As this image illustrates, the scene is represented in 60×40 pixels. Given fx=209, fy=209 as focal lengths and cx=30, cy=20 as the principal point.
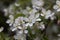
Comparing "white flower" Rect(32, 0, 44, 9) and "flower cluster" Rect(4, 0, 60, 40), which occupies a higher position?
"white flower" Rect(32, 0, 44, 9)

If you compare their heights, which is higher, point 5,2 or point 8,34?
point 5,2

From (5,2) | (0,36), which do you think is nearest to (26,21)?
(0,36)

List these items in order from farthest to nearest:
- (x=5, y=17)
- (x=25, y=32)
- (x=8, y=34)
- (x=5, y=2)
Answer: (x=5, y=2) → (x=5, y=17) → (x=8, y=34) → (x=25, y=32)

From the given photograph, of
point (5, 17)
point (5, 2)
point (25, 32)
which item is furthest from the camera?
point (5, 2)

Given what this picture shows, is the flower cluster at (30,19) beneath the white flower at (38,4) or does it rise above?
beneath

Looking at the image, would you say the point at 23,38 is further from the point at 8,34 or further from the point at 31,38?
the point at 8,34

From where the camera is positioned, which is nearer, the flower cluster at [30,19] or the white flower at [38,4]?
the flower cluster at [30,19]

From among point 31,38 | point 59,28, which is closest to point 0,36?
point 31,38

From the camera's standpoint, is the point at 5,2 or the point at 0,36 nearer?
the point at 0,36

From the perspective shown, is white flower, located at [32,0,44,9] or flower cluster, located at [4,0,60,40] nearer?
flower cluster, located at [4,0,60,40]
